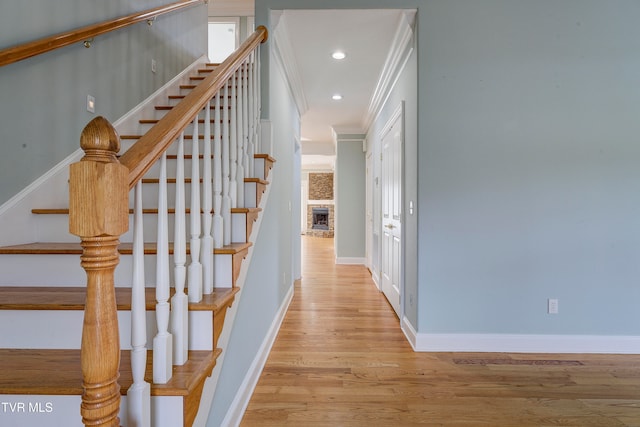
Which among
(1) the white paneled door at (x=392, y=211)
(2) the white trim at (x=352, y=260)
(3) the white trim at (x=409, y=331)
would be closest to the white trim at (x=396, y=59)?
(1) the white paneled door at (x=392, y=211)

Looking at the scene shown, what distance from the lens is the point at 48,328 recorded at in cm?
111

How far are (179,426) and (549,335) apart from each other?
2.62m

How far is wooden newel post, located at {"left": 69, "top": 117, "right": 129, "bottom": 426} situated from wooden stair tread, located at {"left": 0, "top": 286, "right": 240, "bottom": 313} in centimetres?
44

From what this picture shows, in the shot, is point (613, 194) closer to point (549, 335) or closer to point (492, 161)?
point (492, 161)

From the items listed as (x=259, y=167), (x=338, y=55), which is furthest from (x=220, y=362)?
(x=338, y=55)

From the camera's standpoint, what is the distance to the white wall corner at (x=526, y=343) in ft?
7.85

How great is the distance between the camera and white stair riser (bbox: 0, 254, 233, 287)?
1.35 meters

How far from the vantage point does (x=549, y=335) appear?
2.41m

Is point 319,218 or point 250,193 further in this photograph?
point 319,218

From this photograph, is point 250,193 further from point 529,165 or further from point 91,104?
point 529,165

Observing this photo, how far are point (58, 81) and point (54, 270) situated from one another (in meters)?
1.17

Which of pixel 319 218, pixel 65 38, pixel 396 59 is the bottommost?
pixel 319 218

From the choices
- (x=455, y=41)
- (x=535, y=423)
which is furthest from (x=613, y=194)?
(x=535, y=423)

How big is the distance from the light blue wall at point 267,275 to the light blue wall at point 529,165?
117 centimetres
